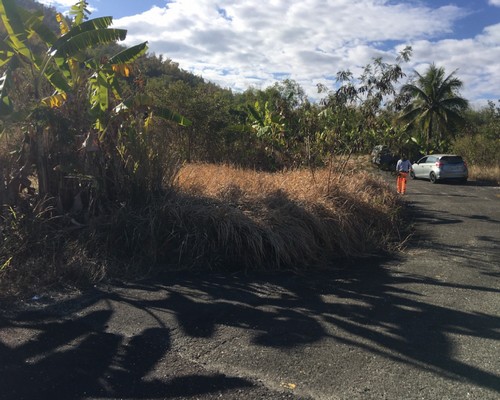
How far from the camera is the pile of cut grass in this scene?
6.30 m

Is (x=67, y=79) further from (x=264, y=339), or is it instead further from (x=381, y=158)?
(x=381, y=158)

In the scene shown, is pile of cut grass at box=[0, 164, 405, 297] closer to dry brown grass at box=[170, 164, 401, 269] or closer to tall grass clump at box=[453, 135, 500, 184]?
dry brown grass at box=[170, 164, 401, 269]

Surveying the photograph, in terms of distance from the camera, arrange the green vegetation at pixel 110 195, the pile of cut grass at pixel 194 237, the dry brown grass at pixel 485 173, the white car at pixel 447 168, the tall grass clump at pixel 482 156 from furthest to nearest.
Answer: the tall grass clump at pixel 482 156
the dry brown grass at pixel 485 173
the white car at pixel 447 168
the green vegetation at pixel 110 195
the pile of cut grass at pixel 194 237

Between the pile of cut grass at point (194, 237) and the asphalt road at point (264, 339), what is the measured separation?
1.94 ft

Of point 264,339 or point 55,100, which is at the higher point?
point 55,100

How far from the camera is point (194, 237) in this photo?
721 centimetres

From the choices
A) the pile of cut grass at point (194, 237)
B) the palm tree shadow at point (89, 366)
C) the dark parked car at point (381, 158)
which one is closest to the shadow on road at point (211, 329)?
the palm tree shadow at point (89, 366)

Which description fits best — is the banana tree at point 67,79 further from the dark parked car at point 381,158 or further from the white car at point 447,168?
the white car at point 447,168

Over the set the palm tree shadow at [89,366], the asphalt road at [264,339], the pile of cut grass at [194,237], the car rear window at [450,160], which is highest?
the car rear window at [450,160]

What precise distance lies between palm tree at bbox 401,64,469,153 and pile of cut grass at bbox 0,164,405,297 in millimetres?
35240

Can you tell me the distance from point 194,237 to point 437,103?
39.7m

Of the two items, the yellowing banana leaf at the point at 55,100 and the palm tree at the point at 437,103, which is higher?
the palm tree at the point at 437,103

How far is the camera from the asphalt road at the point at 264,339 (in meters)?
3.51

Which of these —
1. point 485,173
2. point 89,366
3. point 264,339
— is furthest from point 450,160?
point 89,366
